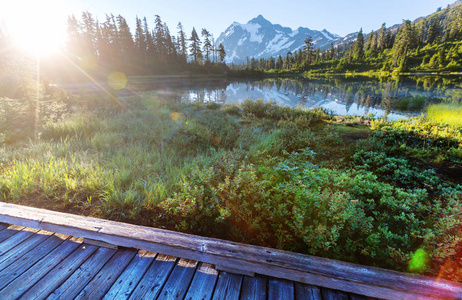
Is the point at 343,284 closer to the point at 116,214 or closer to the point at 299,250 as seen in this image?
the point at 299,250

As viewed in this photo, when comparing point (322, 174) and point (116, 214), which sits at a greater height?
point (322, 174)

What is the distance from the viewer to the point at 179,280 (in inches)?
80.3

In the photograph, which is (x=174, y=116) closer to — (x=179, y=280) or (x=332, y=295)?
(x=179, y=280)

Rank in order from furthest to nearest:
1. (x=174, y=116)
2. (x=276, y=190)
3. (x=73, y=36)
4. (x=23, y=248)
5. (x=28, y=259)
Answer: (x=73, y=36) < (x=174, y=116) < (x=276, y=190) < (x=23, y=248) < (x=28, y=259)

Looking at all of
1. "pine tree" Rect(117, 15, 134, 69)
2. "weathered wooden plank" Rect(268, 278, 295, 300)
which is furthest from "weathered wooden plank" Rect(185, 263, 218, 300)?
"pine tree" Rect(117, 15, 134, 69)

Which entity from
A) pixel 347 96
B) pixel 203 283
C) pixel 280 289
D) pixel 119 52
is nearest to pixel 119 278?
pixel 203 283

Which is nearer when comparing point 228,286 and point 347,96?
point 228,286

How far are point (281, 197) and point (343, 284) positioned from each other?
1.18 metres

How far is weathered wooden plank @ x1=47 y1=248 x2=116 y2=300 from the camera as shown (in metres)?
1.90

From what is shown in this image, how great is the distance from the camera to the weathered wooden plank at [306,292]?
Answer: 188 centimetres

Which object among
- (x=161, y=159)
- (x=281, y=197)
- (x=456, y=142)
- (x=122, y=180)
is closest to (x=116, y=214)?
(x=122, y=180)

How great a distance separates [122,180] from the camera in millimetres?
4066

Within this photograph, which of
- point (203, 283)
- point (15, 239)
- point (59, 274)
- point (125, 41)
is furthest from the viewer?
point (125, 41)

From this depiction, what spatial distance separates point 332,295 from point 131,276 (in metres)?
2.08
